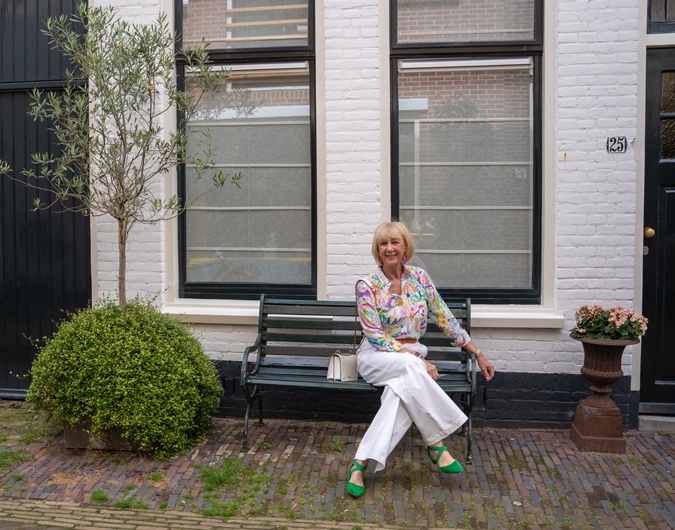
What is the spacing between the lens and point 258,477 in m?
4.23

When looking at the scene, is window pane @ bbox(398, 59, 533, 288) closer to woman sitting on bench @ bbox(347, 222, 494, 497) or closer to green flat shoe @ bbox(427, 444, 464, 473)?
woman sitting on bench @ bbox(347, 222, 494, 497)

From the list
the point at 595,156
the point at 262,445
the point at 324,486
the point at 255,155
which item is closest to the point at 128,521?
the point at 324,486

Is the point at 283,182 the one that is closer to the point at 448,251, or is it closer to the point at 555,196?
the point at 448,251

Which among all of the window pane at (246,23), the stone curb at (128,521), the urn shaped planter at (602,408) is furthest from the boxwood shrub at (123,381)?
the urn shaped planter at (602,408)

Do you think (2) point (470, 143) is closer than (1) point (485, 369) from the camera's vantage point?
No

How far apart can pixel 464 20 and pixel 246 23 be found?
6.03 feet

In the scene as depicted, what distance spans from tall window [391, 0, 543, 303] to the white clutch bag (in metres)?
1.26

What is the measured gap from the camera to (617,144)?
16.7 feet

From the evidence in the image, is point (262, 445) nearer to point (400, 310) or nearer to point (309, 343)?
point (309, 343)

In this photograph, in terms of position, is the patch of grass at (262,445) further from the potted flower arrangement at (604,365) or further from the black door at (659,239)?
the black door at (659,239)

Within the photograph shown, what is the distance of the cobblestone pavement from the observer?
12.3 feet

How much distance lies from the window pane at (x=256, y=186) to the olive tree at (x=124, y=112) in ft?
0.46

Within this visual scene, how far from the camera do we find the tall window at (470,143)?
5379mm

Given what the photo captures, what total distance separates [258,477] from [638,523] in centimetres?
226
